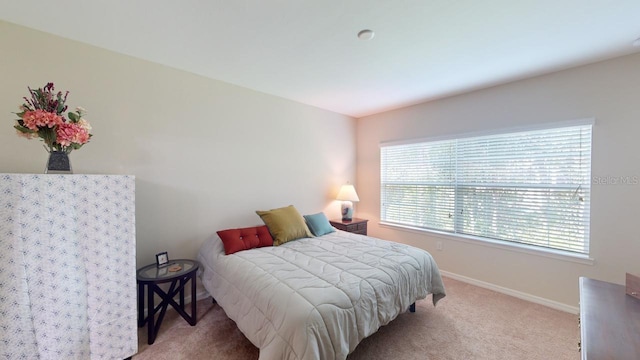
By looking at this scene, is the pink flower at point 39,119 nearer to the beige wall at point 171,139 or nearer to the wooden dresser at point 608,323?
the beige wall at point 171,139

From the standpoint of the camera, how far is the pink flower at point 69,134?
160 cm

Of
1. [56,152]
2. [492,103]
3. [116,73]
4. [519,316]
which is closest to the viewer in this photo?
[56,152]

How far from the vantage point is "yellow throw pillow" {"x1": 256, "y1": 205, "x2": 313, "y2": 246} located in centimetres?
273

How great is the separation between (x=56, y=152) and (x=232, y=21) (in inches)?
59.4

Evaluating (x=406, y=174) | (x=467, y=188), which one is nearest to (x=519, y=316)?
(x=467, y=188)

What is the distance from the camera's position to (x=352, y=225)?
3.75m

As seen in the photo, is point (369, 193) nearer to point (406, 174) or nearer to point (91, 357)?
point (406, 174)

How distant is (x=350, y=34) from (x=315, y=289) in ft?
6.30

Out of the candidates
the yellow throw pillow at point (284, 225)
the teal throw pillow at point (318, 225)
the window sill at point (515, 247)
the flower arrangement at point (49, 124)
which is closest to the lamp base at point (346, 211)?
the teal throw pillow at point (318, 225)

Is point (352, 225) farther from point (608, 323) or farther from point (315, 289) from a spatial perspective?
point (608, 323)

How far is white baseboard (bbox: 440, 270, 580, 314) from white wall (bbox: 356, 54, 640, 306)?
0.12 feet

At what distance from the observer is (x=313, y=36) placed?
6.35 ft

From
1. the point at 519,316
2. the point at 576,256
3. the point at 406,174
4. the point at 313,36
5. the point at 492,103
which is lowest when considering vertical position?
the point at 519,316

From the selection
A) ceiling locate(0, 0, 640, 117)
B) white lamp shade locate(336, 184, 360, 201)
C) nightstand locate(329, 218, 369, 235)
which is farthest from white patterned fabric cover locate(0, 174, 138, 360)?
white lamp shade locate(336, 184, 360, 201)
